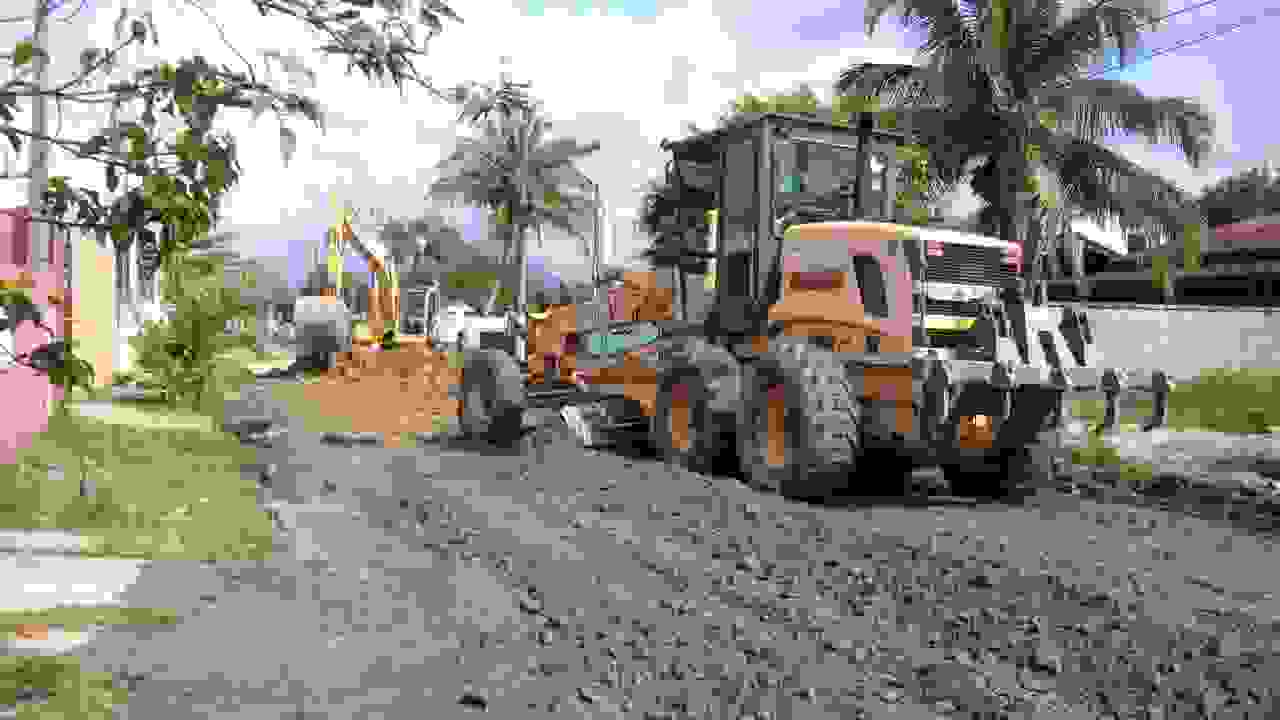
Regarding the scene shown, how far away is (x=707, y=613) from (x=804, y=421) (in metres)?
3.80

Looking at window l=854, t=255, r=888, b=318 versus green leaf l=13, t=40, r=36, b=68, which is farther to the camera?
window l=854, t=255, r=888, b=318

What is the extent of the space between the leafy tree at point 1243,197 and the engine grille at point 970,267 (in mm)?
58178

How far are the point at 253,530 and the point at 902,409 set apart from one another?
4939 millimetres

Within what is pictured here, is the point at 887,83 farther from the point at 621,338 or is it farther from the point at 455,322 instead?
the point at 455,322

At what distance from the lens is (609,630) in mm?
7039

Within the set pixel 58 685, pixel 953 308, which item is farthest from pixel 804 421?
pixel 58 685

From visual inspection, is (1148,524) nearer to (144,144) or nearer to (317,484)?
(317,484)

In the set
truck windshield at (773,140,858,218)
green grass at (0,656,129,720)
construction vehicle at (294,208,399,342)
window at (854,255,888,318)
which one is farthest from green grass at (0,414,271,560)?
construction vehicle at (294,208,399,342)

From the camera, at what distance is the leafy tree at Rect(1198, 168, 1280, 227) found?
67975 millimetres

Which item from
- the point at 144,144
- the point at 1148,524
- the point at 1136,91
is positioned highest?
the point at 1136,91

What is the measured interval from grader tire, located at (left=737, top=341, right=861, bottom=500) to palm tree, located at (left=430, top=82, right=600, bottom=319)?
38.8m

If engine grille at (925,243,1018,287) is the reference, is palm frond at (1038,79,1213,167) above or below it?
above

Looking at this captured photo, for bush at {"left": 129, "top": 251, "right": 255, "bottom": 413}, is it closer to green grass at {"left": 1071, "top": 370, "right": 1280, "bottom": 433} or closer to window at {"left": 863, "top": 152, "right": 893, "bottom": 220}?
window at {"left": 863, "top": 152, "right": 893, "bottom": 220}

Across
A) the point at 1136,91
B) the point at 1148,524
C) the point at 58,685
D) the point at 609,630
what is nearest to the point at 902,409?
the point at 1148,524
